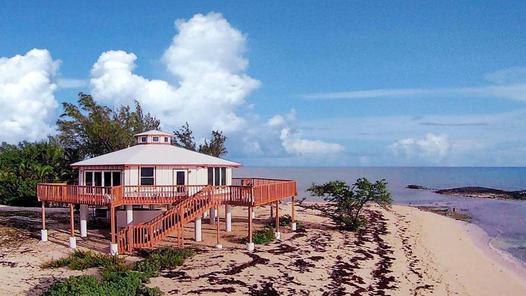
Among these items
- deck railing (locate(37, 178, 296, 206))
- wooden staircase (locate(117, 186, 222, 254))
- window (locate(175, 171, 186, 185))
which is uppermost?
window (locate(175, 171, 186, 185))

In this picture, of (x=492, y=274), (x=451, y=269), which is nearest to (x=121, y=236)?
(x=451, y=269)

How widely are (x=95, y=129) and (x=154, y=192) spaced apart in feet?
71.2

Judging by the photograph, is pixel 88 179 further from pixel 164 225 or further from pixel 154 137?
pixel 164 225

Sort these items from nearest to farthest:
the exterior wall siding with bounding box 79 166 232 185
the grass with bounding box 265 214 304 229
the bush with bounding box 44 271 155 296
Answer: the bush with bounding box 44 271 155 296 < the exterior wall siding with bounding box 79 166 232 185 < the grass with bounding box 265 214 304 229

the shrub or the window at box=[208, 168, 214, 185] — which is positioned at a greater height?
the window at box=[208, 168, 214, 185]

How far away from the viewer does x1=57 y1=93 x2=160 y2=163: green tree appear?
45.1 meters

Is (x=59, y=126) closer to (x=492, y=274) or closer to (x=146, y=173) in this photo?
(x=146, y=173)

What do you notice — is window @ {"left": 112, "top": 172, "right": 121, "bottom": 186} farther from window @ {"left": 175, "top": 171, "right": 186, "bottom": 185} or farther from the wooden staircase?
the wooden staircase

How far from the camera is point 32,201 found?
43375 mm

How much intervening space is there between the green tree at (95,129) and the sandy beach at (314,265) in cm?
1308

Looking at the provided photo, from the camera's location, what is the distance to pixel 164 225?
23.3 m

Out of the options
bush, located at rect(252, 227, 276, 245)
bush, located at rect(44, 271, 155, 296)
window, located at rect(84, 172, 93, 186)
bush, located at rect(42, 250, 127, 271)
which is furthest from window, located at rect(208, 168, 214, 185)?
bush, located at rect(44, 271, 155, 296)

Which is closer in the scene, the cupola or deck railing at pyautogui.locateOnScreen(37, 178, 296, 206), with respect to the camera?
deck railing at pyautogui.locateOnScreen(37, 178, 296, 206)

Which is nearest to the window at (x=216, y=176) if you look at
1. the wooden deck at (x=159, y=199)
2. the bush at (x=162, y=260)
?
the wooden deck at (x=159, y=199)
